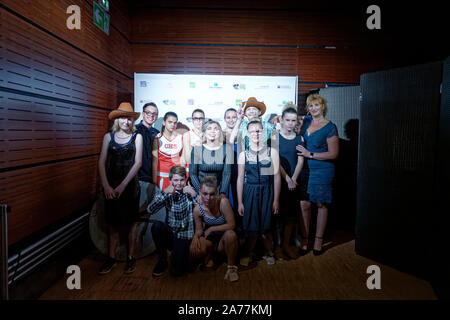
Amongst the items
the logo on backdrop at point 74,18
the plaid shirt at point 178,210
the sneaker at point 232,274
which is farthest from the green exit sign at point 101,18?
the sneaker at point 232,274

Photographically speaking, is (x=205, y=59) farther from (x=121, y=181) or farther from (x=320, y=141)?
(x=121, y=181)

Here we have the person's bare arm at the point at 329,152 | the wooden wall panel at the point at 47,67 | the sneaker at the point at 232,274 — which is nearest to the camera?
the wooden wall panel at the point at 47,67

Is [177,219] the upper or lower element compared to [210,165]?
lower

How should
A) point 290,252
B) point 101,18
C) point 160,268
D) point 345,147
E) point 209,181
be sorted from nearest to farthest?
1. point 209,181
2. point 160,268
3. point 290,252
4. point 101,18
5. point 345,147

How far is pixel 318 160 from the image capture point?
93.7 inches

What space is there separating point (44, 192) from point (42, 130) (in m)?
0.50

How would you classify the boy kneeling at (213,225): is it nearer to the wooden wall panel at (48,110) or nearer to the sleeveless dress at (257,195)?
the sleeveless dress at (257,195)

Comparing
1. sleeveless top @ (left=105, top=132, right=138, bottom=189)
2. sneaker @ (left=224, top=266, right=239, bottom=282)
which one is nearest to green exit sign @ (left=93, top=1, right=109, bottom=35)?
sleeveless top @ (left=105, top=132, right=138, bottom=189)

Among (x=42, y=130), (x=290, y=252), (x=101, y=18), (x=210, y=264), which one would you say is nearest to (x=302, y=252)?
(x=290, y=252)

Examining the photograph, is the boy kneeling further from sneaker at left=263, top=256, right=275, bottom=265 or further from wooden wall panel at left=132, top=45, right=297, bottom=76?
wooden wall panel at left=132, top=45, right=297, bottom=76

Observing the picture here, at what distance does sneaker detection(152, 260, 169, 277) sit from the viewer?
6.68 ft

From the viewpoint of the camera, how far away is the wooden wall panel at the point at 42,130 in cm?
156

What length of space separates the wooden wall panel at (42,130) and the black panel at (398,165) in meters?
2.85

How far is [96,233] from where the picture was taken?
226 cm
